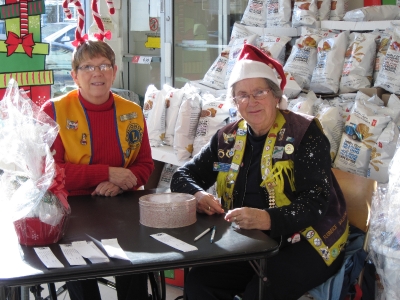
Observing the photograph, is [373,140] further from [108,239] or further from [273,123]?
[108,239]

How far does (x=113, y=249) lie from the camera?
173cm

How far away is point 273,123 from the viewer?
7.57ft

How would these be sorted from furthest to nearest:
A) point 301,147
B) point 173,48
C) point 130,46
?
point 130,46 < point 173,48 < point 301,147

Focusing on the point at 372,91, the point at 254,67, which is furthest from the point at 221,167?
the point at 372,91

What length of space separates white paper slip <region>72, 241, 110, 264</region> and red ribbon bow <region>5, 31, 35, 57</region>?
2.61 m

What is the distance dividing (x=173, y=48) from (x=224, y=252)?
346 cm

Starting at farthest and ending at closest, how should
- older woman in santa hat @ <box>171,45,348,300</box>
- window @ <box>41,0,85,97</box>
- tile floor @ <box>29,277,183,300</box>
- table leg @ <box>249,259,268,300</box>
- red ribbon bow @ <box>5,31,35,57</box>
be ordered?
1. window @ <box>41,0,85,97</box>
2. red ribbon bow @ <box>5,31,35,57</box>
3. tile floor @ <box>29,277,183,300</box>
4. older woman in santa hat @ <box>171,45,348,300</box>
5. table leg @ <box>249,259,268,300</box>

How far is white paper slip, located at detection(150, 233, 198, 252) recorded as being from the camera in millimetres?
1750

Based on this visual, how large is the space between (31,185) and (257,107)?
0.93 meters

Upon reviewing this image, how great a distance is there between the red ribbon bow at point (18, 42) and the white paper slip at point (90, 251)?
8.58ft

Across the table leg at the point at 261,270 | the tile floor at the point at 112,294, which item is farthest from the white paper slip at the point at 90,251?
the tile floor at the point at 112,294

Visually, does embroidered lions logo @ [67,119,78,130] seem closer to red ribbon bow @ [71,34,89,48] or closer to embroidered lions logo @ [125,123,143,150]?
embroidered lions logo @ [125,123,143,150]

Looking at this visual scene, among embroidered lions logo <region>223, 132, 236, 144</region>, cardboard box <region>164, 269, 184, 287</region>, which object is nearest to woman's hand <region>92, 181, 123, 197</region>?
embroidered lions logo <region>223, 132, 236, 144</region>

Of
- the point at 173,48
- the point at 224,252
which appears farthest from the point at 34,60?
the point at 224,252
